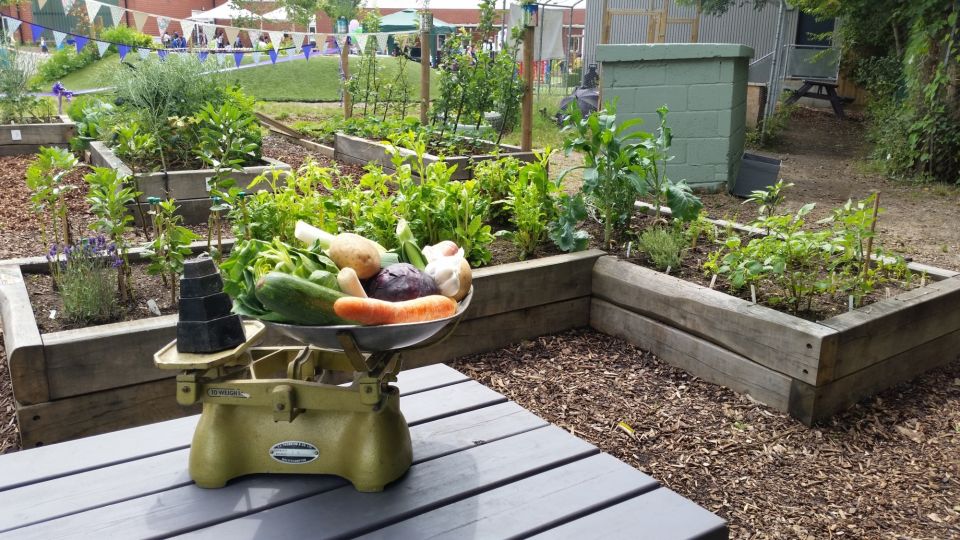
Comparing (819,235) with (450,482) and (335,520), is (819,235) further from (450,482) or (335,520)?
(335,520)

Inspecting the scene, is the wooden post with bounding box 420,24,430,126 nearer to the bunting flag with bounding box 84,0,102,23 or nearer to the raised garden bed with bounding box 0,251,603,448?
the bunting flag with bounding box 84,0,102,23

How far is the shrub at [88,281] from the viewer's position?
3125 millimetres

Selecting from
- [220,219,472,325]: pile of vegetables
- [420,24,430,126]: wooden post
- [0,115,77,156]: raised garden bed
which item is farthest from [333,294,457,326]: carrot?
[0,115,77,156]: raised garden bed

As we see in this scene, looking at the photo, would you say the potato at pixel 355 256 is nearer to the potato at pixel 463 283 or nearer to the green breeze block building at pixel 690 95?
the potato at pixel 463 283

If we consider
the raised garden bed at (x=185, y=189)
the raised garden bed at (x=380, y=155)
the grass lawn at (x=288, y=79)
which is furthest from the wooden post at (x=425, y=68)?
the grass lawn at (x=288, y=79)

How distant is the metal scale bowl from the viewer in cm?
139

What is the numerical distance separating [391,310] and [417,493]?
0.36 meters

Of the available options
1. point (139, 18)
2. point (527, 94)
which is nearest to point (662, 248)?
point (527, 94)

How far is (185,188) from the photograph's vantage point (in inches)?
222

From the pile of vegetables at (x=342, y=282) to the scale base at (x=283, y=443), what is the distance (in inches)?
7.7

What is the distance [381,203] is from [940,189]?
677 centimetres

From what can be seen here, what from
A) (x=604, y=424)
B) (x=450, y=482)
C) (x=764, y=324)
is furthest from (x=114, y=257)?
(x=764, y=324)

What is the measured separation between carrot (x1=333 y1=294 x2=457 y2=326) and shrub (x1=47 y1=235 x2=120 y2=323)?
2.27 metres

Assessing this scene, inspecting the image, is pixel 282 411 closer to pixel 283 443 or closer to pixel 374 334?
pixel 283 443
